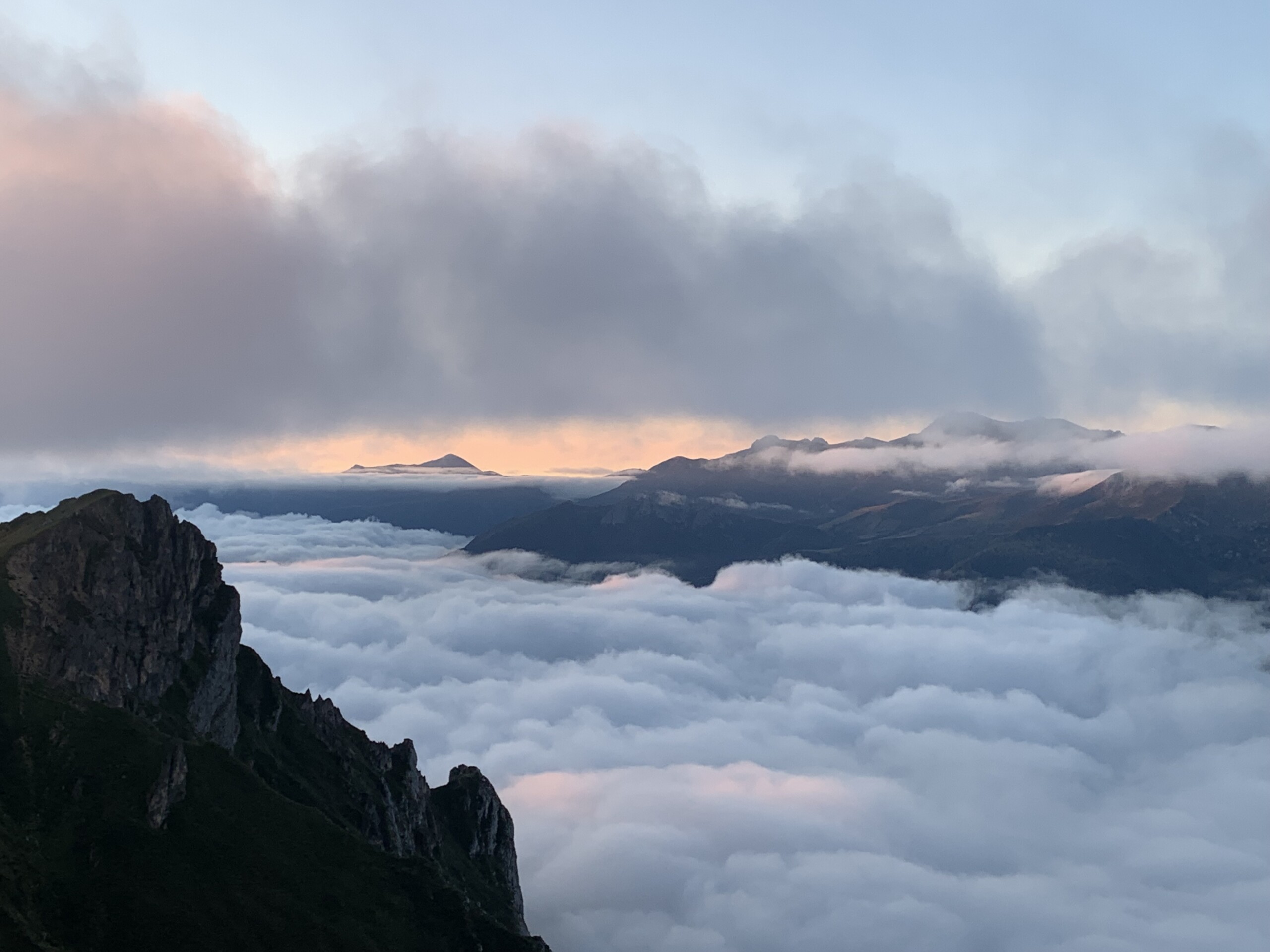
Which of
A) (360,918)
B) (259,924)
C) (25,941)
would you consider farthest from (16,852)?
(360,918)

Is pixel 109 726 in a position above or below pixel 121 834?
above

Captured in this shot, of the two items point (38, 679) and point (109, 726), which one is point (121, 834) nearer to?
point (109, 726)

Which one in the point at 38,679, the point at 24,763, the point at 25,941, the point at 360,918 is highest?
the point at 38,679

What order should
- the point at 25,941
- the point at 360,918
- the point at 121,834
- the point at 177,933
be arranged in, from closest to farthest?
the point at 25,941, the point at 177,933, the point at 121,834, the point at 360,918

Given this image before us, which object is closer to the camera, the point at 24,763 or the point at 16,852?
the point at 16,852

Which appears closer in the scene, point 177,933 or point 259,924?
point 177,933

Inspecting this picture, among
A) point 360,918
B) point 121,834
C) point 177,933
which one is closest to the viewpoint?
point 177,933

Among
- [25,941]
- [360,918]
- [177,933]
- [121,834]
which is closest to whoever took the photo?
[25,941]

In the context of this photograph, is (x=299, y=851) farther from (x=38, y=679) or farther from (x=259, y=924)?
(x=38, y=679)

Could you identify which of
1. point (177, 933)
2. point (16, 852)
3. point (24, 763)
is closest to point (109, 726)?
point (24, 763)
